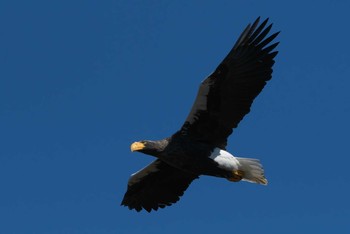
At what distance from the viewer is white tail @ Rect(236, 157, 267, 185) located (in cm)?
1527

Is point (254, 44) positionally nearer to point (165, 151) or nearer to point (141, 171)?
point (165, 151)

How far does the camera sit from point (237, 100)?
15109 millimetres

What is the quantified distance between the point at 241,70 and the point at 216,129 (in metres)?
1.18

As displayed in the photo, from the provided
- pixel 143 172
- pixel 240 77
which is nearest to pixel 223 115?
pixel 240 77

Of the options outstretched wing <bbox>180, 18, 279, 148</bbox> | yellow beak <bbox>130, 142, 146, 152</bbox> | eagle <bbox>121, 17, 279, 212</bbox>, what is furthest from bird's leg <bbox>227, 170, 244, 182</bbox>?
yellow beak <bbox>130, 142, 146, 152</bbox>

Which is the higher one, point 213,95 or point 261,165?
point 213,95

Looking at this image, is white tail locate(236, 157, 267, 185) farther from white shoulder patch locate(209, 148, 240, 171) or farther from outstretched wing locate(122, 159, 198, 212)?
outstretched wing locate(122, 159, 198, 212)

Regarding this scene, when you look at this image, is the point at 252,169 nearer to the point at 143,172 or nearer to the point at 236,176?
the point at 236,176

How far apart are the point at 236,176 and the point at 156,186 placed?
2.26 m

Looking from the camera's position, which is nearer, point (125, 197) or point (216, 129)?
point (216, 129)

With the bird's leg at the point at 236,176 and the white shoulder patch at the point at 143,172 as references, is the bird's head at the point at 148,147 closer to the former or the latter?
the white shoulder patch at the point at 143,172

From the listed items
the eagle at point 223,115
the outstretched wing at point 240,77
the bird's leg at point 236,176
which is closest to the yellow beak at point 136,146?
the eagle at point 223,115

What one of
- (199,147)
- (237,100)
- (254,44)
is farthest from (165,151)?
(254,44)

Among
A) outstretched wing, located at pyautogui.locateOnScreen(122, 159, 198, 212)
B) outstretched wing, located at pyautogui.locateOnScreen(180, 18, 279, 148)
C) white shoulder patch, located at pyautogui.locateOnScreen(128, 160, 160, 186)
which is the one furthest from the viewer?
outstretched wing, located at pyautogui.locateOnScreen(122, 159, 198, 212)
